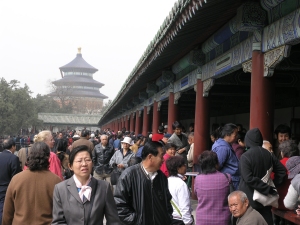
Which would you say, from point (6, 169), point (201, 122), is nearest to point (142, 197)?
point (6, 169)

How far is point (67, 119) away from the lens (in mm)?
69312

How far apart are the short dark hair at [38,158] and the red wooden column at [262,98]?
3326 millimetres

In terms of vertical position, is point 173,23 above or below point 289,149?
above

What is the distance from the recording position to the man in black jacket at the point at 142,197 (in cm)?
419

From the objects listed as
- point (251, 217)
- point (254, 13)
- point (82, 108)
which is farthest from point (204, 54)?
point (82, 108)

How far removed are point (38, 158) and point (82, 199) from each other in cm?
110

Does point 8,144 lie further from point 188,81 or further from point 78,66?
point 78,66

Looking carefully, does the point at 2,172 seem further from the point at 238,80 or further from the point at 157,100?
the point at 157,100

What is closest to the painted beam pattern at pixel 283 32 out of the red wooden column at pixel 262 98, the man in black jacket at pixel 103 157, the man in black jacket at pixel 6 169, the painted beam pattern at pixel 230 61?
the red wooden column at pixel 262 98

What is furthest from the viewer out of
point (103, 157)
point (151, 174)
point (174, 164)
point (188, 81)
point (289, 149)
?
point (188, 81)

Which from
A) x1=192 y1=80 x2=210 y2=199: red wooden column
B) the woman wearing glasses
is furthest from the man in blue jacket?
x1=192 y1=80 x2=210 y2=199: red wooden column

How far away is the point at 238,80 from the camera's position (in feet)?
38.2

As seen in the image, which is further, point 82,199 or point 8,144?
point 8,144

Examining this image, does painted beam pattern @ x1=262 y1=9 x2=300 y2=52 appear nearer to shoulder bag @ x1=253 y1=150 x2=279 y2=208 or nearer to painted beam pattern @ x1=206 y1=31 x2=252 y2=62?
painted beam pattern @ x1=206 y1=31 x2=252 y2=62
